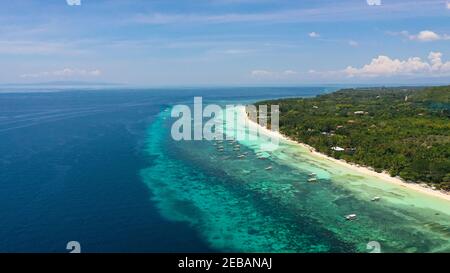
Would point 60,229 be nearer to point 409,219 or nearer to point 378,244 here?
point 378,244

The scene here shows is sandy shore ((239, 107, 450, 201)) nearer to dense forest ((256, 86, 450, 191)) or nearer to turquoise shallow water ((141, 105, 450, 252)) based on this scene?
dense forest ((256, 86, 450, 191))

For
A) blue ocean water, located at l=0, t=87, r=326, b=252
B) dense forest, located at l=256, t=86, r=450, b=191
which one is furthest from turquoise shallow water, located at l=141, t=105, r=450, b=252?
dense forest, located at l=256, t=86, r=450, b=191

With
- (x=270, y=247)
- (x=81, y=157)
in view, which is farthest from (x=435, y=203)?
(x=81, y=157)

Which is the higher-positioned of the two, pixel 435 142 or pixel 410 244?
pixel 435 142

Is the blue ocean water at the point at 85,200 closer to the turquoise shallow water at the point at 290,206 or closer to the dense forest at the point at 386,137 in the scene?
the turquoise shallow water at the point at 290,206

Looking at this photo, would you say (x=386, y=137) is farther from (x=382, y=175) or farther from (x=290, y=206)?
(x=290, y=206)

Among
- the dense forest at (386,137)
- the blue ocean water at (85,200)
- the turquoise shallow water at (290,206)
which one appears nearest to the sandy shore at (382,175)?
the dense forest at (386,137)
